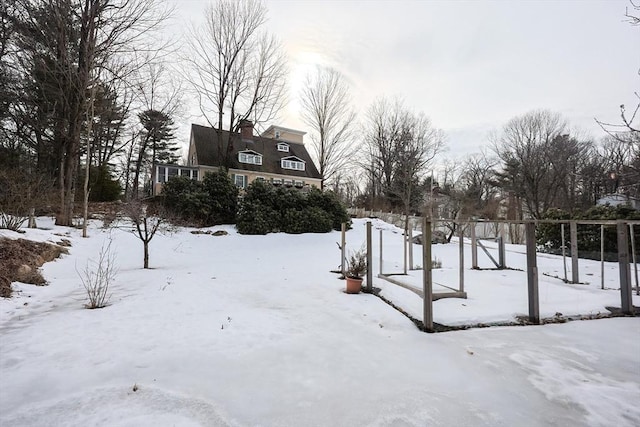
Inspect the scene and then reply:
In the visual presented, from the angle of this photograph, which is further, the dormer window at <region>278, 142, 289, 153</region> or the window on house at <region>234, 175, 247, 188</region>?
the dormer window at <region>278, 142, 289, 153</region>

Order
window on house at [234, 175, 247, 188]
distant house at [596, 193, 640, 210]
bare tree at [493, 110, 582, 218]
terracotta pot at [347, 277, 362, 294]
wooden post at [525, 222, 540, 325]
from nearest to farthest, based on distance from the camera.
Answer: distant house at [596, 193, 640, 210] → wooden post at [525, 222, 540, 325] → terracotta pot at [347, 277, 362, 294] → bare tree at [493, 110, 582, 218] → window on house at [234, 175, 247, 188]

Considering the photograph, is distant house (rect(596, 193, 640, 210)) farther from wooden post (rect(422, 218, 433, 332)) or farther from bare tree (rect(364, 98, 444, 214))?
bare tree (rect(364, 98, 444, 214))

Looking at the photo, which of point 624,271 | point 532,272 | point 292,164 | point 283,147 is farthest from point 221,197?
point 624,271

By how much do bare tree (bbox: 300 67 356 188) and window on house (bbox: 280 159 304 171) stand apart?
1.93 m

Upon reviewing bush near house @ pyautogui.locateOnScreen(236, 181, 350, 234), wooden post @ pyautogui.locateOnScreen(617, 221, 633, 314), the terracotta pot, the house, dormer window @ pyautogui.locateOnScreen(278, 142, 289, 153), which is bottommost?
the terracotta pot

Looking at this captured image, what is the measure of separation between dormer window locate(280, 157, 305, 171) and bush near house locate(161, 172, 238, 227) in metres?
10.4

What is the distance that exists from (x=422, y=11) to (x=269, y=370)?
34.3 ft

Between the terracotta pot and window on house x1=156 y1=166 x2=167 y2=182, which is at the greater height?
window on house x1=156 y1=166 x2=167 y2=182

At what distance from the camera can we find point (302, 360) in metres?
3.37

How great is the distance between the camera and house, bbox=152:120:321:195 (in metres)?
24.2

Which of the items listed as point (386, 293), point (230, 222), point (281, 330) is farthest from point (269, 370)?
point (230, 222)

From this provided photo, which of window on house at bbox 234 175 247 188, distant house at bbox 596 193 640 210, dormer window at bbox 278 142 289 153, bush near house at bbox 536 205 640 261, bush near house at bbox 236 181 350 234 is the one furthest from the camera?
dormer window at bbox 278 142 289 153

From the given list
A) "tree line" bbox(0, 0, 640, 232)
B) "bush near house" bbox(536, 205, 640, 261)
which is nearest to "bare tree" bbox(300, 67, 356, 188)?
"tree line" bbox(0, 0, 640, 232)

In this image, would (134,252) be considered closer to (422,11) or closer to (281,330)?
(281,330)
